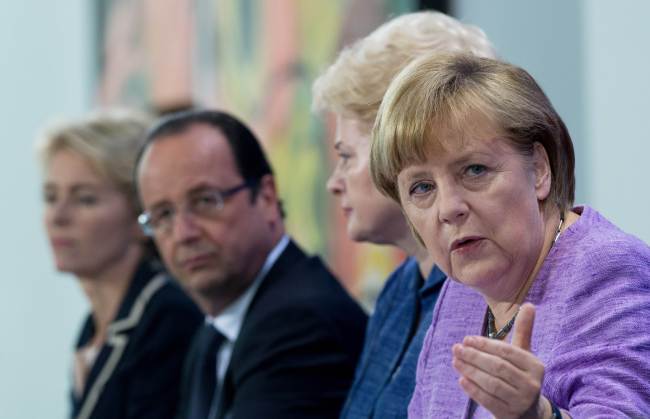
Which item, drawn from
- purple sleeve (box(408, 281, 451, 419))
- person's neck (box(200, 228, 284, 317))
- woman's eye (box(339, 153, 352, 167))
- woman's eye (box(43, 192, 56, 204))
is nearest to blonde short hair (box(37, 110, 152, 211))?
woman's eye (box(43, 192, 56, 204))

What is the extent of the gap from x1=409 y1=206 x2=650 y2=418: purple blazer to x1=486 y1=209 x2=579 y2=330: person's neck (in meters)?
0.02

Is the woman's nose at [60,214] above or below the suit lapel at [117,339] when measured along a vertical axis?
above

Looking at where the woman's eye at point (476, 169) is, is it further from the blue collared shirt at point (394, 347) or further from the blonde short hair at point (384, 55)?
the blonde short hair at point (384, 55)

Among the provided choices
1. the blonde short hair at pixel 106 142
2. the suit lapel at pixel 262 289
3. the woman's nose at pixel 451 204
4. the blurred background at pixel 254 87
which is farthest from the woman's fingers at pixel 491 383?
the blonde short hair at pixel 106 142

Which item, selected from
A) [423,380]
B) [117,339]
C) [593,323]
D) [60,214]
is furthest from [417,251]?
[60,214]

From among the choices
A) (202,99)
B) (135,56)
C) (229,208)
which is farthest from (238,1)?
(229,208)

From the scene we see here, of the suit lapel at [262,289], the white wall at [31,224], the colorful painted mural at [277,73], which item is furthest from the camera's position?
the white wall at [31,224]

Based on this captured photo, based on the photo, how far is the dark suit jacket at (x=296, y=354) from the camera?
2.78 metres

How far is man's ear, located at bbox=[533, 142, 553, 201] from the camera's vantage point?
1726mm

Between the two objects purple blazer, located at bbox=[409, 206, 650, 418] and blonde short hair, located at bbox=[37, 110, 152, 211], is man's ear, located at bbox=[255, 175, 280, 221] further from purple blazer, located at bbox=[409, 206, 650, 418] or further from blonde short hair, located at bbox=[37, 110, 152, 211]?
purple blazer, located at bbox=[409, 206, 650, 418]

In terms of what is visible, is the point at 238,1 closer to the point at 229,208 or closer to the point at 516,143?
the point at 229,208

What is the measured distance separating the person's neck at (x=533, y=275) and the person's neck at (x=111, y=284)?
2396 millimetres

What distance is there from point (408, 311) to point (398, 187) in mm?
745

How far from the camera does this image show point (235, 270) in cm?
317
